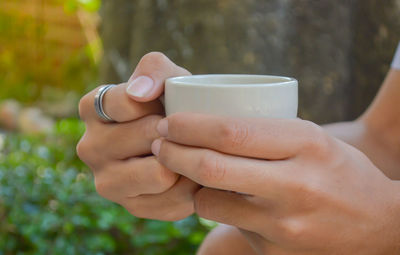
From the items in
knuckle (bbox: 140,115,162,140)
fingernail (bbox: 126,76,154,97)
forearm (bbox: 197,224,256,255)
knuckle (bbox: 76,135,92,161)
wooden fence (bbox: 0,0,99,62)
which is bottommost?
wooden fence (bbox: 0,0,99,62)

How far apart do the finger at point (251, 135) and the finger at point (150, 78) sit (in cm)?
13

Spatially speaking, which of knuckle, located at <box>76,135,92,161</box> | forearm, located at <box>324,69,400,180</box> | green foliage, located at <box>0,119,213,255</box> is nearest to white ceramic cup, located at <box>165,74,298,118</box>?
knuckle, located at <box>76,135,92,161</box>

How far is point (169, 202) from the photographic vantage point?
100 cm

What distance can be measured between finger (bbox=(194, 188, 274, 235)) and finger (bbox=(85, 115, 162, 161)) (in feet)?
0.44

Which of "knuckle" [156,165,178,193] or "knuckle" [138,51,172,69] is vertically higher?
"knuckle" [138,51,172,69]

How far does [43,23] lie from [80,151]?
19.7 feet

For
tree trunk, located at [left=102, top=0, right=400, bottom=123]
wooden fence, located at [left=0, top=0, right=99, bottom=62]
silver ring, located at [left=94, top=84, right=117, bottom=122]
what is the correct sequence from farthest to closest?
wooden fence, located at [left=0, top=0, right=99, bottom=62] < tree trunk, located at [left=102, top=0, right=400, bottom=123] < silver ring, located at [left=94, top=84, right=117, bottom=122]

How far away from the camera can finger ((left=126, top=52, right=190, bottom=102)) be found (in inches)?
34.7

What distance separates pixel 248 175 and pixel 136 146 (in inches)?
10.5

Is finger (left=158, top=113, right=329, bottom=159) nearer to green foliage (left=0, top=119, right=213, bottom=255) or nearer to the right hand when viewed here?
the right hand

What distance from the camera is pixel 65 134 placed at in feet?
12.0

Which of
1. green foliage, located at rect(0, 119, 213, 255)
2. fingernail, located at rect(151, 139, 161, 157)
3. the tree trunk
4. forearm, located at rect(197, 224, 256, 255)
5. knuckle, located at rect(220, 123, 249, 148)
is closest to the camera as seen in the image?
knuckle, located at rect(220, 123, 249, 148)

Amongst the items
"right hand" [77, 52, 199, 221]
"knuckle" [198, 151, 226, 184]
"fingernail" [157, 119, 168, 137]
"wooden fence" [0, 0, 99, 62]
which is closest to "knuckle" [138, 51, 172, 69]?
"right hand" [77, 52, 199, 221]

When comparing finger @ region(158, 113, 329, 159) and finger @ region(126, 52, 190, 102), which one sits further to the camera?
finger @ region(126, 52, 190, 102)
